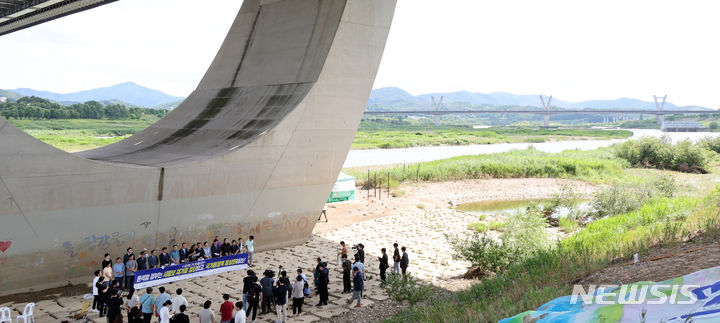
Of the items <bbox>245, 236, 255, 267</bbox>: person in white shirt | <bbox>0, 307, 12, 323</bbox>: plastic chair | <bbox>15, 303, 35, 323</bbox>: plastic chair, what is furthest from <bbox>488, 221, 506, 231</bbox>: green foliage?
<bbox>0, 307, 12, 323</bbox>: plastic chair

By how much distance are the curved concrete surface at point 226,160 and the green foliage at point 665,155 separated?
3338cm

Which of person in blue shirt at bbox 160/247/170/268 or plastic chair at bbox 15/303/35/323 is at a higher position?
person in blue shirt at bbox 160/247/170/268

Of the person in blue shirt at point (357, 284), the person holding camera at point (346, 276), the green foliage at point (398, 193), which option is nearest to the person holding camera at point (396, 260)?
the person holding camera at point (346, 276)

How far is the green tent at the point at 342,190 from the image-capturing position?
24703 mm

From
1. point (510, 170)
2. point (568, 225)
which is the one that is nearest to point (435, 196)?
point (510, 170)

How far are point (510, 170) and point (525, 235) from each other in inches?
885

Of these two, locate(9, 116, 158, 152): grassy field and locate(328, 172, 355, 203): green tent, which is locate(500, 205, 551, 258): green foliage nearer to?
locate(328, 172, 355, 203): green tent

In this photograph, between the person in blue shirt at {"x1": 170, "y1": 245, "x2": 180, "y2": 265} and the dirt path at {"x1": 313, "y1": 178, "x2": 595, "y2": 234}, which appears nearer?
the person in blue shirt at {"x1": 170, "y1": 245, "x2": 180, "y2": 265}

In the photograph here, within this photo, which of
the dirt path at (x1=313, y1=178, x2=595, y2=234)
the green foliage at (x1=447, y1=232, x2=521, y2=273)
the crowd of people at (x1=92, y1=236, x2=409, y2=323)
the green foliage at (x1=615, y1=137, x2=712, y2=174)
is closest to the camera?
the crowd of people at (x1=92, y1=236, x2=409, y2=323)

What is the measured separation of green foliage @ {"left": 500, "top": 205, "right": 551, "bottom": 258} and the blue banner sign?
7.22m

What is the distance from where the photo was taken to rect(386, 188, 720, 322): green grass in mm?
8336

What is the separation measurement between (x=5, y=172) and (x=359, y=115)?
33.8ft

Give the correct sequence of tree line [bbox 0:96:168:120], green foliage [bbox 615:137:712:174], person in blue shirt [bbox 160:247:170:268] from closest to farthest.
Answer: person in blue shirt [bbox 160:247:170:268] < green foliage [bbox 615:137:712:174] < tree line [bbox 0:96:168:120]

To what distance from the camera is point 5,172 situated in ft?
37.3
